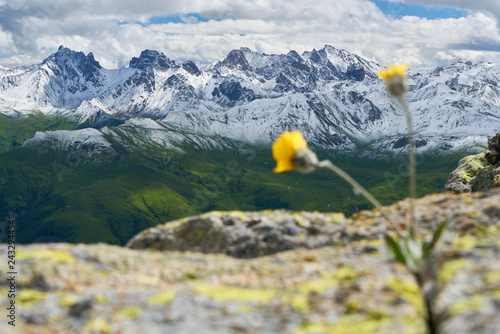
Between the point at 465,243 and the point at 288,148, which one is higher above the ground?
the point at 288,148

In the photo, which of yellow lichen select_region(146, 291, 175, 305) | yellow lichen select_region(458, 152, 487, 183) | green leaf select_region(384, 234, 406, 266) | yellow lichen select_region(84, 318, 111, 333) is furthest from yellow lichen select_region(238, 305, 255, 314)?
yellow lichen select_region(458, 152, 487, 183)

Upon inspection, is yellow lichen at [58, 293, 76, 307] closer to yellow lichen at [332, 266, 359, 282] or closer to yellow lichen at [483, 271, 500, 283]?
yellow lichen at [332, 266, 359, 282]

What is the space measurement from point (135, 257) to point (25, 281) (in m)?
3.66

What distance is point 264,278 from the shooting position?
12.3m

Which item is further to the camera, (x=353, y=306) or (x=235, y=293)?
(x=235, y=293)

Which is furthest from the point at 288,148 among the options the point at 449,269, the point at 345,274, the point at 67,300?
the point at 67,300

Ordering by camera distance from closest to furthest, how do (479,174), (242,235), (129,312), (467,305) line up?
(467,305) < (129,312) < (242,235) < (479,174)

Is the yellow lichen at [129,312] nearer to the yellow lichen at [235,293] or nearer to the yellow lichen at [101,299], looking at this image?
the yellow lichen at [101,299]

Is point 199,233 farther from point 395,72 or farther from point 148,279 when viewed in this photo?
point 395,72

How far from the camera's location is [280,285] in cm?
1152

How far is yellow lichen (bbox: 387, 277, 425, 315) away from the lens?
30.9 feet

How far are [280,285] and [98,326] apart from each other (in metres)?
4.88

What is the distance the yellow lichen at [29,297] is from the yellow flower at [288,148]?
23.6 feet

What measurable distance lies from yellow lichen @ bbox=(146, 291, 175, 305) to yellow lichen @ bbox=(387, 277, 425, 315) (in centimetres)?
563
